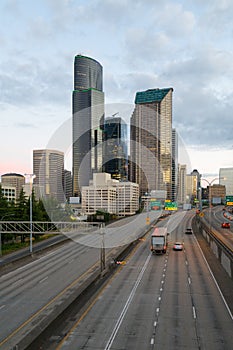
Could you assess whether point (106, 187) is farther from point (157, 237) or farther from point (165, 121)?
point (165, 121)

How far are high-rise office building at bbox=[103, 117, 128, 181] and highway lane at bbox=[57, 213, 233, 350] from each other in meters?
122

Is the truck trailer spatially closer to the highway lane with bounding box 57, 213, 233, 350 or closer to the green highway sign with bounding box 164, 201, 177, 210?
the highway lane with bounding box 57, 213, 233, 350

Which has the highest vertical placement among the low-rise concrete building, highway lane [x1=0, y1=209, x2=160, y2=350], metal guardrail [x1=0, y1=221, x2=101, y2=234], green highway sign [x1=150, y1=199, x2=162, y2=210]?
the low-rise concrete building

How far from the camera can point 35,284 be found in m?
34.2

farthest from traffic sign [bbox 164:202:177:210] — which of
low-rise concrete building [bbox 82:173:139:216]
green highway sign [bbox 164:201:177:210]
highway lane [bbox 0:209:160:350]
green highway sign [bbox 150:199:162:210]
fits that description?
highway lane [bbox 0:209:160:350]

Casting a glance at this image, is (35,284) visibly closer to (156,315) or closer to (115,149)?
(156,315)

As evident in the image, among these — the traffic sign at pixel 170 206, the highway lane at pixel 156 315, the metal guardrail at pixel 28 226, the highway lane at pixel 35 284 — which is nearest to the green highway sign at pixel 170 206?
the traffic sign at pixel 170 206

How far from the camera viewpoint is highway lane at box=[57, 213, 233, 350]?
19337 mm

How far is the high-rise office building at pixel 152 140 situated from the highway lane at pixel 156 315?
262 ft

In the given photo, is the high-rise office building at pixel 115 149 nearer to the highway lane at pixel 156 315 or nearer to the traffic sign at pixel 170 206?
the traffic sign at pixel 170 206

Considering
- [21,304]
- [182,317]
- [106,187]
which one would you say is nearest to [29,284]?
[21,304]

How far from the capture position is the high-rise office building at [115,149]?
160m

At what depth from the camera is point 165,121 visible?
138625mm

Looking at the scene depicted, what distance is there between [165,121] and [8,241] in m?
88.7
